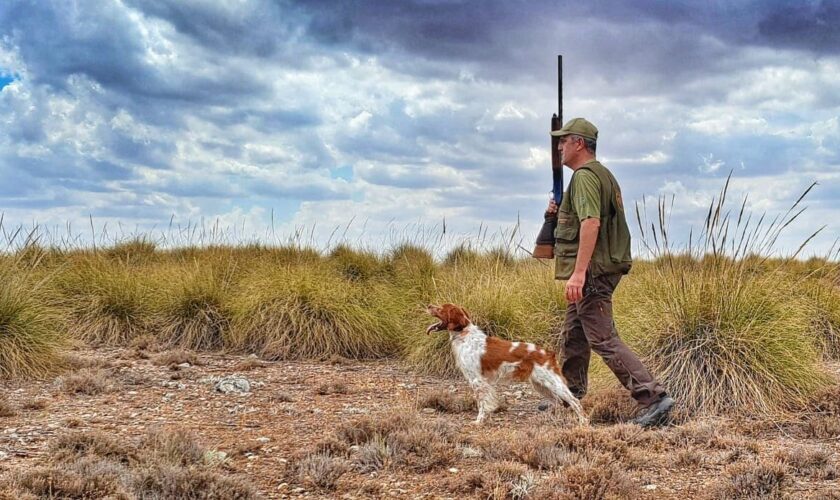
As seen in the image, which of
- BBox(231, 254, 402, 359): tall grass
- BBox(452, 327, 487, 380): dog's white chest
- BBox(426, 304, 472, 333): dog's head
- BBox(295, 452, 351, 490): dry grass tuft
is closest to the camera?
BBox(295, 452, 351, 490): dry grass tuft

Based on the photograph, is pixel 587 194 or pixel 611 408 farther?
pixel 611 408

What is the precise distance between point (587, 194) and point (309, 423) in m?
2.88

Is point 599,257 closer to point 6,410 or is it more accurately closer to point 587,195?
point 587,195

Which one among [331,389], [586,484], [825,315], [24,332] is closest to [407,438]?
[586,484]

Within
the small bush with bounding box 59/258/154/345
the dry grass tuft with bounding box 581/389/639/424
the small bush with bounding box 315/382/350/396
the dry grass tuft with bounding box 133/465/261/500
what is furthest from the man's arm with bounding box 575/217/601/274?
the small bush with bounding box 59/258/154/345

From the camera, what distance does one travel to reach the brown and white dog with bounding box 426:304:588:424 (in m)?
6.48

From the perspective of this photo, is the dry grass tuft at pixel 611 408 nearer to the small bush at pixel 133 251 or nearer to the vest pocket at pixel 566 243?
the vest pocket at pixel 566 243

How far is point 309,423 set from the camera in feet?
21.1

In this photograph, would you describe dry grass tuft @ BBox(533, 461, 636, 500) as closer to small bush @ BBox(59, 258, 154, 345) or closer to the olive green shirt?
the olive green shirt

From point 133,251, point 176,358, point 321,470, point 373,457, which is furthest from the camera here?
point 133,251

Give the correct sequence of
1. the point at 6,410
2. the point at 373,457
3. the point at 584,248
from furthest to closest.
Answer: the point at 6,410 < the point at 584,248 < the point at 373,457

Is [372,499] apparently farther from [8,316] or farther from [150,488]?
[8,316]

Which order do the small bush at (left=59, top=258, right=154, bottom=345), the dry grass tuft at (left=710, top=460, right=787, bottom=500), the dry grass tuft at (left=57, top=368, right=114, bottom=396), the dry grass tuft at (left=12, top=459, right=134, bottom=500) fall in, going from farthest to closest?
the small bush at (left=59, top=258, right=154, bottom=345)
the dry grass tuft at (left=57, top=368, right=114, bottom=396)
the dry grass tuft at (left=710, top=460, right=787, bottom=500)
the dry grass tuft at (left=12, top=459, right=134, bottom=500)

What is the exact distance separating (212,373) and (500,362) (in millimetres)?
3626
